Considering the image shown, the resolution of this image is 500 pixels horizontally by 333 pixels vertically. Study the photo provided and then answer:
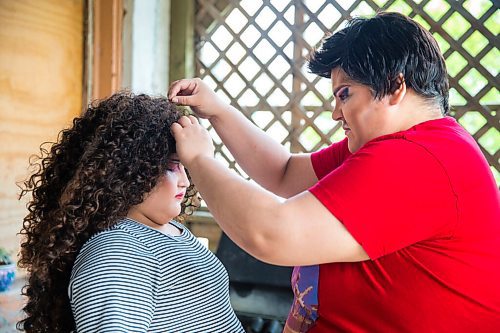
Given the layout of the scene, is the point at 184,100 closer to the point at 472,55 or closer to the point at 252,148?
the point at 252,148

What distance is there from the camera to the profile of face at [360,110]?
3.09ft

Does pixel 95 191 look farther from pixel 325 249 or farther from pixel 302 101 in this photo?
pixel 302 101

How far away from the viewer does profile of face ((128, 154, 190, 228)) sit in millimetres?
1094

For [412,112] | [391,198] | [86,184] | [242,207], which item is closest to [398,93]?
[412,112]

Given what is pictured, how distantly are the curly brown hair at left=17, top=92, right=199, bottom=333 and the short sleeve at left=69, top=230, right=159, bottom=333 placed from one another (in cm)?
6

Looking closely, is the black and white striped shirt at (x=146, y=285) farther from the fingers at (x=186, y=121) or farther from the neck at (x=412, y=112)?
the neck at (x=412, y=112)

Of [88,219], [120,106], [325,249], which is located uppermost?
[325,249]

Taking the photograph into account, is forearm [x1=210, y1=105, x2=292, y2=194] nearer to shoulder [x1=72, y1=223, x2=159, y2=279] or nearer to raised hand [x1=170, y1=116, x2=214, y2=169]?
raised hand [x1=170, y1=116, x2=214, y2=169]

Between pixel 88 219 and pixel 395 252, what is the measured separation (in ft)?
1.67

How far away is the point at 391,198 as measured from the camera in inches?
32.3

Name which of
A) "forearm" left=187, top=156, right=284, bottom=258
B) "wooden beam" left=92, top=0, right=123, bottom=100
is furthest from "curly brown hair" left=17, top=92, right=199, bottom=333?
"wooden beam" left=92, top=0, right=123, bottom=100

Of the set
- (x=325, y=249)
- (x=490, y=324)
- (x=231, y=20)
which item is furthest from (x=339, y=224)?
(x=231, y=20)

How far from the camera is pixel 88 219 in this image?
3.31ft

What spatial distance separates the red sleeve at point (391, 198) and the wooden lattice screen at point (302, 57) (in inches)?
57.1
